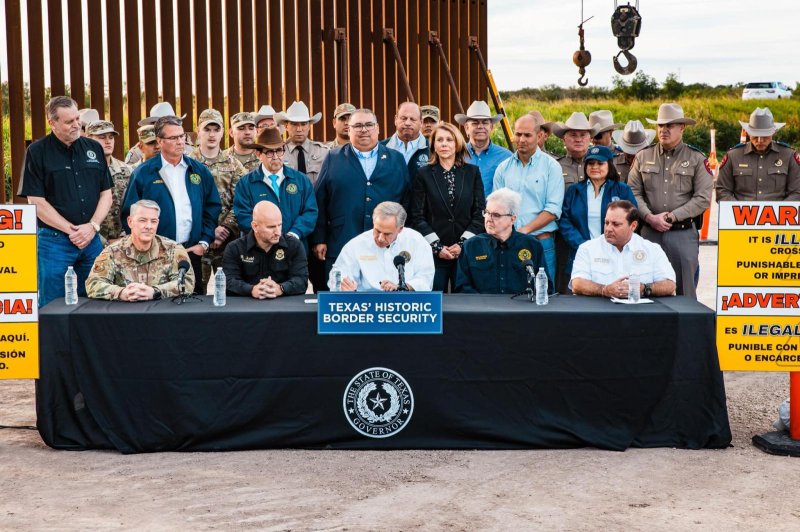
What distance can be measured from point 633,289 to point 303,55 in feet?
22.4

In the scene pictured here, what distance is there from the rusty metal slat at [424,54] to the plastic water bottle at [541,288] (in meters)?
8.23

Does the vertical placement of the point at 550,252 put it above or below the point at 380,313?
above

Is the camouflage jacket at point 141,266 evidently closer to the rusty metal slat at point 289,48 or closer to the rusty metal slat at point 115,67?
the rusty metal slat at point 115,67

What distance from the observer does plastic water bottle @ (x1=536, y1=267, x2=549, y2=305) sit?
18.4ft

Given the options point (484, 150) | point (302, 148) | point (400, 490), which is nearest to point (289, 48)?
point (302, 148)

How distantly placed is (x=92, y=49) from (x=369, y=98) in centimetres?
376

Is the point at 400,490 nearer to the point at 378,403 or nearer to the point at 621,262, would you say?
the point at 378,403

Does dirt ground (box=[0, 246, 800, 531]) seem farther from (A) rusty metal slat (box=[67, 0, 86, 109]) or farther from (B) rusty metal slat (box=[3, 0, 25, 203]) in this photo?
(A) rusty metal slat (box=[67, 0, 86, 109])

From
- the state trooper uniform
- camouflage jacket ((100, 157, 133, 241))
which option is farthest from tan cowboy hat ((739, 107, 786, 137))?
camouflage jacket ((100, 157, 133, 241))

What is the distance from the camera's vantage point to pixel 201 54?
10617 mm

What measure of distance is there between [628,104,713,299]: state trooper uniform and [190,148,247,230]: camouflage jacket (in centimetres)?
299

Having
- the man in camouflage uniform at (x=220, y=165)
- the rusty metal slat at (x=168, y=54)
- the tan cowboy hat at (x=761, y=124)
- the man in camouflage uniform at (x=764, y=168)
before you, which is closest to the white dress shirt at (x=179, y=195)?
the man in camouflage uniform at (x=220, y=165)

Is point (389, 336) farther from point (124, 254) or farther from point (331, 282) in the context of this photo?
point (124, 254)

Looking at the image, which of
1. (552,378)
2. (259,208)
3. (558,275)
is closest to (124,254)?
(259,208)
